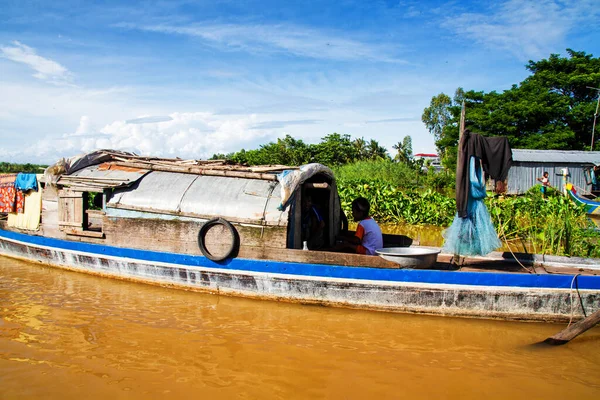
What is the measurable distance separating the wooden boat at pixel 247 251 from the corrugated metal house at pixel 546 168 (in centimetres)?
1425

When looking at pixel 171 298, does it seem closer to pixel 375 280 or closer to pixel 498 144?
pixel 375 280

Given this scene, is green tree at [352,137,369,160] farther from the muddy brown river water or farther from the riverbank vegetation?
the muddy brown river water

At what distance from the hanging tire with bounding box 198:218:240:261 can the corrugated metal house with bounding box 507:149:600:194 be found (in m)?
16.3

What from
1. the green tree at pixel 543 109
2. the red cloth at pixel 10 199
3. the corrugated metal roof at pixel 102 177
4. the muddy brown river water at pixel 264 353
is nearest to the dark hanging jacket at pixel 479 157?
the muddy brown river water at pixel 264 353

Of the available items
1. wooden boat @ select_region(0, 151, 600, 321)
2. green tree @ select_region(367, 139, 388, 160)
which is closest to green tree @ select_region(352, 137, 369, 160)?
green tree @ select_region(367, 139, 388, 160)

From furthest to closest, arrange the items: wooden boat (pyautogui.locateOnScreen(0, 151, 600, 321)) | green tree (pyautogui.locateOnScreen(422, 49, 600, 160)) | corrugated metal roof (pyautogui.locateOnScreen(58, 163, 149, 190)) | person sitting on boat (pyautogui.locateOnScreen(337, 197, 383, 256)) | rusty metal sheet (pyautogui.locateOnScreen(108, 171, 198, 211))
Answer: green tree (pyautogui.locateOnScreen(422, 49, 600, 160)) → corrugated metal roof (pyautogui.locateOnScreen(58, 163, 149, 190)) → rusty metal sheet (pyautogui.locateOnScreen(108, 171, 198, 211)) → person sitting on boat (pyautogui.locateOnScreen(337, 197, 383, 256)) → wooden boat (pyautogui.locateOnScreen(0, 151, 600, 321))

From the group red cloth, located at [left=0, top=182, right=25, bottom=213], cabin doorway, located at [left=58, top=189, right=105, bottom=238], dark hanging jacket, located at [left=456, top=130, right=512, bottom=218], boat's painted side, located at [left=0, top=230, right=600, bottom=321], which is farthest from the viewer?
red cloth, located at [left=0, top=182, right=25, bottom=213]

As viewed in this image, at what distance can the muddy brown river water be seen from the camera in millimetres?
4051

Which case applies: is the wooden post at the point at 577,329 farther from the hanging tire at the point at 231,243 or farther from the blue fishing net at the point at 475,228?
the hanging tire at the point at 231,243

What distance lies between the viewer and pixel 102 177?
24.0 ft

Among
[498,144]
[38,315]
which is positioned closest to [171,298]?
[38,315]

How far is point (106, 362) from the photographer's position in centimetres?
450

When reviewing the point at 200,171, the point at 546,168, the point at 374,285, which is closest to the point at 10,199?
the point at 200,171

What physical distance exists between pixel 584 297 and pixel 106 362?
205 inches
